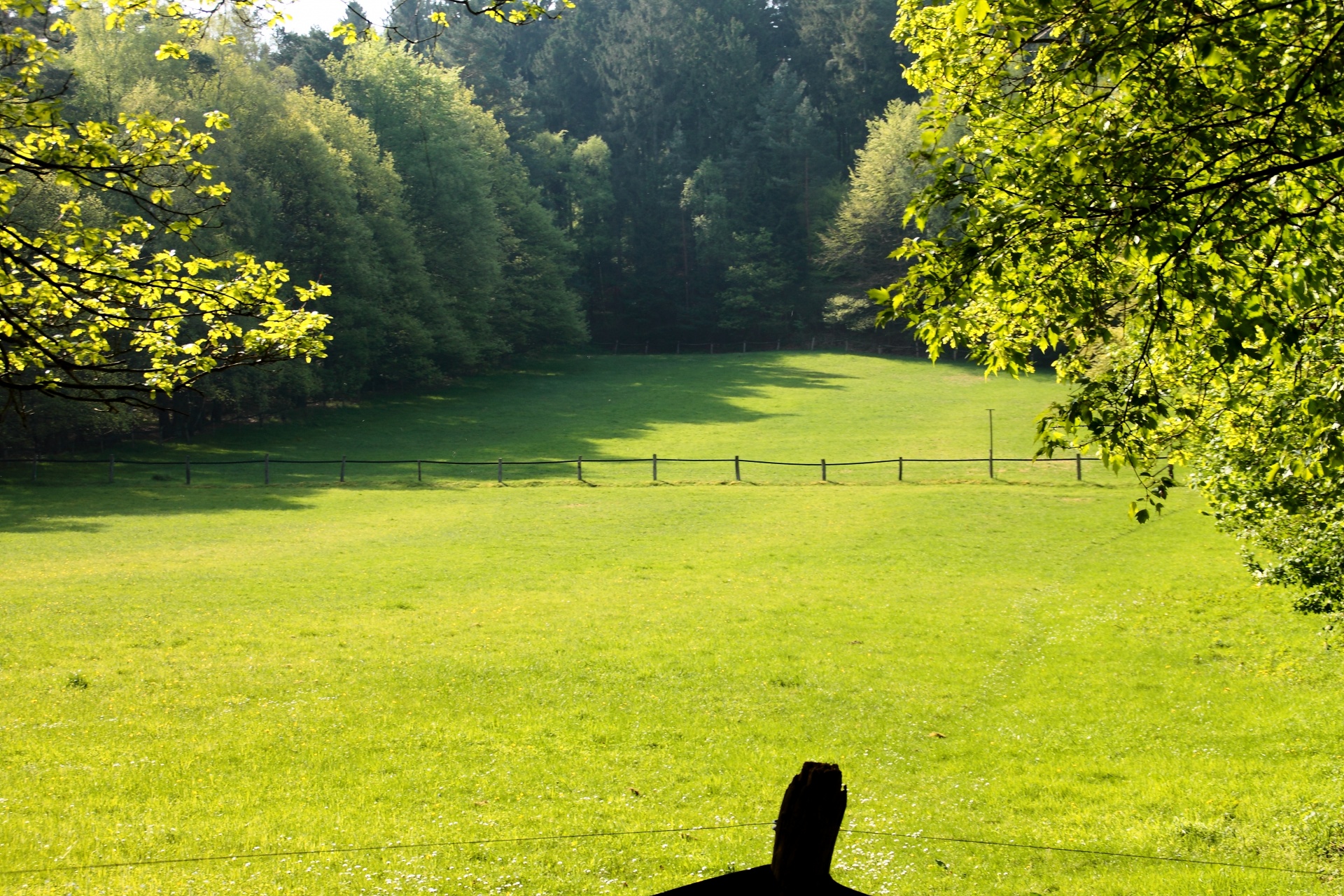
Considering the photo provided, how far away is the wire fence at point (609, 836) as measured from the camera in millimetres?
8422

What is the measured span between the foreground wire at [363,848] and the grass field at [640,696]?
0.12 meters

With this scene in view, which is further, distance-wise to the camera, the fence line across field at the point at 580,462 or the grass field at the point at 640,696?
the fence line across field at the point at 580,462

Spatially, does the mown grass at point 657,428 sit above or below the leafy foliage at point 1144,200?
below

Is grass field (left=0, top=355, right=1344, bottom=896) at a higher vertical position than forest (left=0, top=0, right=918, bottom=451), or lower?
lower

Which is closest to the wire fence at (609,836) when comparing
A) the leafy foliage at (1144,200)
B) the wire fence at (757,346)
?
the leafy foliage at (1144,200)

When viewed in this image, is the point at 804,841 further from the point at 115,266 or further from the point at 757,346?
the point at 757,346

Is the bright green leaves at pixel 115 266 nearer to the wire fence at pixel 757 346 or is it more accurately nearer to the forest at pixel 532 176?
the forest at pixel 532 176

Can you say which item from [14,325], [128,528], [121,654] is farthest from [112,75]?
[14,325]

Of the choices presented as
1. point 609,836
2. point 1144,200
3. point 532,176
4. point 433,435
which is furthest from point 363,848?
point 532,176

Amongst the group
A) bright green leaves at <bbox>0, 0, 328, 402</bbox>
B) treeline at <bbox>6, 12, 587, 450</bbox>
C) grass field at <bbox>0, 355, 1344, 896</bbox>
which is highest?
treeline at <bbox>6, 12, 587, 450</bbox>

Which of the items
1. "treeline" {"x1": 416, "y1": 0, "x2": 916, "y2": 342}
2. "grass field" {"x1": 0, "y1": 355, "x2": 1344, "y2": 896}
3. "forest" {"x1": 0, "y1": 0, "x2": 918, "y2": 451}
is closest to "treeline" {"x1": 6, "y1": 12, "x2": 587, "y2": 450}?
"forest" {"x1": 0, "y1": 0, "x2": 918, "y2": 451}

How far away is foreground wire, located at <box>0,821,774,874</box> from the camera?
27.2 ft

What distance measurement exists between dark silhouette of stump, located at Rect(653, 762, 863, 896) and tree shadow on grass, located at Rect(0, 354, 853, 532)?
3170 centimetres

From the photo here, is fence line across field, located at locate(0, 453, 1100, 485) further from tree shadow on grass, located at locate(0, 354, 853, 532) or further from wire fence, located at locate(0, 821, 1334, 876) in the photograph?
wire fence, located at locate(0, 821, 1334, 876)
